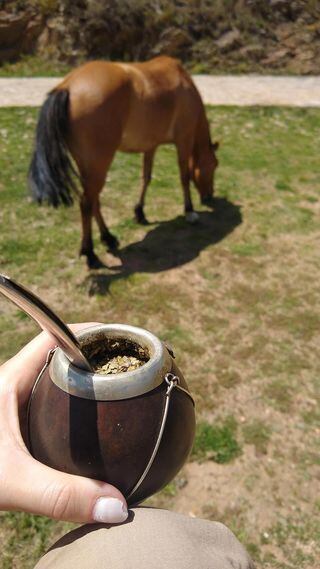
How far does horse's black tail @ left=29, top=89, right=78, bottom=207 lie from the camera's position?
3410 millimetres

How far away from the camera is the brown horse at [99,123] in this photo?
3.46 metres

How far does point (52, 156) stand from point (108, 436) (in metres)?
2.89

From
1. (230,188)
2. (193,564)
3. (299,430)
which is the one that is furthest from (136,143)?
(193,564)

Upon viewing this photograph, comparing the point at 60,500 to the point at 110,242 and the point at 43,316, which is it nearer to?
the point at 43,316

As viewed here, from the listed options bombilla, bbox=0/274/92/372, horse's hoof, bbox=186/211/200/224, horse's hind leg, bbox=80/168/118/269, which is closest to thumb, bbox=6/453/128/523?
bombilla, bbox=0/274/92/372

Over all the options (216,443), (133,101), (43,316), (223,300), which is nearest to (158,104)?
(133,101)

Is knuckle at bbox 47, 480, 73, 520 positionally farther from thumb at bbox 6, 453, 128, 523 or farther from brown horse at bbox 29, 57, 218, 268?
brown horse at bbox 29, 57, 218, 268

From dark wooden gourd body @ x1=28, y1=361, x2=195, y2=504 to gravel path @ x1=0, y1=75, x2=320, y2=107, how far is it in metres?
7.39

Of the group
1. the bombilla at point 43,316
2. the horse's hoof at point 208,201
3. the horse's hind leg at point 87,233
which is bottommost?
the horse's hoof at point 208,201

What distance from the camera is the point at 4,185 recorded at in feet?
17.1

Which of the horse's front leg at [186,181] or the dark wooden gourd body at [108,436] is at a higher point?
the dark wooden gourd body at [108,436]

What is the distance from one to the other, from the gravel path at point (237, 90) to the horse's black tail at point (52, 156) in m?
4.50

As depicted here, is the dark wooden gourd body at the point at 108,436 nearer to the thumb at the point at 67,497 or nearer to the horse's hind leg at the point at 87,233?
the thumb at the point at 67,497

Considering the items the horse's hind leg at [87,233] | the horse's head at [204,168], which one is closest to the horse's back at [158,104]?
the horse's head at [204,168]
